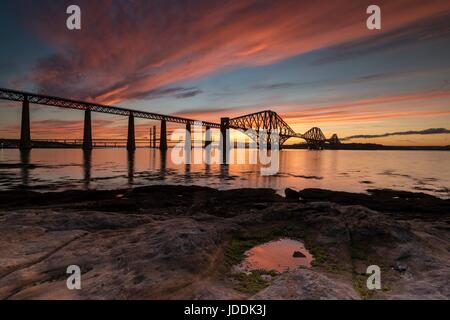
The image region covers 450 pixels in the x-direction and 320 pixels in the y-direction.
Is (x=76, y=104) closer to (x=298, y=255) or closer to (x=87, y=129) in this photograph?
(x=87, y=129)

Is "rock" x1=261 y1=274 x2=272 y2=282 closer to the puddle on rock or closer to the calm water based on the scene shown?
the puddle on rock

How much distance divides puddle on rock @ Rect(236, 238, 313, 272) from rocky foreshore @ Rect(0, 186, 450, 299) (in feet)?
0.96

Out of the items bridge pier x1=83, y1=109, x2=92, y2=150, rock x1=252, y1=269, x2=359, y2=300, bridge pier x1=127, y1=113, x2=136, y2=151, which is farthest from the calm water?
bridge pier x1=127, y1=113, x2=136, y2=151

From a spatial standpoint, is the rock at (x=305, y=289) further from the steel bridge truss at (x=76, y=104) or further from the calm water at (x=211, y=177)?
the steel bridge truss at (x=76, y=104)

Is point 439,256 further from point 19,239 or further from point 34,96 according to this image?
point 34,96

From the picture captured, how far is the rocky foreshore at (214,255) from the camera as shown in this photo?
5.57 m

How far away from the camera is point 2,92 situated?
3159 inches

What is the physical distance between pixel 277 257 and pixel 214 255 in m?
1.85

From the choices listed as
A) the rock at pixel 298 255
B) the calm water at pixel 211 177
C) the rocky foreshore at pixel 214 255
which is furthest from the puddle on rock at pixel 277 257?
the calm water at pixel 211 177
